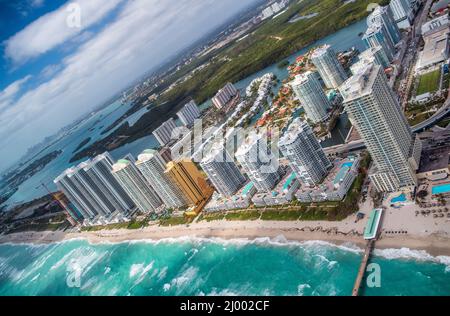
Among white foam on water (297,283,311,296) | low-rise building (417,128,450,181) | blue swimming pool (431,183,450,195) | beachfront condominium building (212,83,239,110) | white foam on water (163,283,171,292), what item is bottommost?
white foam on water (297,283,311,296)

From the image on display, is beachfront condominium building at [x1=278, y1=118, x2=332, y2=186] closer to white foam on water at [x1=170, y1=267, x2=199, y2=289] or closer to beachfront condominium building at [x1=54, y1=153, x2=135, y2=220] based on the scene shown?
white foam on water at [x1=170, y1=267, x2=199, y2=289]

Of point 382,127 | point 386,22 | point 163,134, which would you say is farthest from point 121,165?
point 386,22

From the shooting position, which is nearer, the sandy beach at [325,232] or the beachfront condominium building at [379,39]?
the sandy beach at [325,232]

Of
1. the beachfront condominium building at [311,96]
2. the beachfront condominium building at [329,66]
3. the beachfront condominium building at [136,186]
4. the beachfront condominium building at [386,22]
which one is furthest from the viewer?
the beachfront condominium building at [386,22]

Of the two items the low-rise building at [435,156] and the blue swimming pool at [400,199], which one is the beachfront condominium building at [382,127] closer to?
the low-rise building at [435,156]

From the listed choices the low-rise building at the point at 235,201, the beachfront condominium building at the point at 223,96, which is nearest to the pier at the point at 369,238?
the low-rise building at the point at 235,201

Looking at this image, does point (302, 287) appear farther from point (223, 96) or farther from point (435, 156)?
point (223, 96)

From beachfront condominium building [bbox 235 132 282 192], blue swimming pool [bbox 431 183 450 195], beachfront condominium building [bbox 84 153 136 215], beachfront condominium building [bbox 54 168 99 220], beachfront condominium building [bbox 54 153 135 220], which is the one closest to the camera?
blue swimming pool [bbox 431 183 450 195]

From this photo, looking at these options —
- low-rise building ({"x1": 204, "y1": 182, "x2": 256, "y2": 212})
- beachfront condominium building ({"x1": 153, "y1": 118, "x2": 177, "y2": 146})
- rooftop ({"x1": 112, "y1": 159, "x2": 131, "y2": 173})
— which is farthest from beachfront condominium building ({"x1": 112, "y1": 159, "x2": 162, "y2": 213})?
beachfront condominium building ({"x1": 153, "y1": 118, "x2": 177, "y2": 146})
